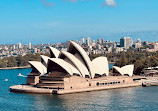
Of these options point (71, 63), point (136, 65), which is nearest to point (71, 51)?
point (71, 63)

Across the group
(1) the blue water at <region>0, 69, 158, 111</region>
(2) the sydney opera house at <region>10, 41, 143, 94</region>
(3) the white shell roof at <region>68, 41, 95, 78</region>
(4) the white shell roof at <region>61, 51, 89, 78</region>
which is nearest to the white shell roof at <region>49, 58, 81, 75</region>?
(2) the sydney opera house at <region>10, 41, 143, 94</region>

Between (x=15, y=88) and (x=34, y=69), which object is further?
(x=34, y=69)

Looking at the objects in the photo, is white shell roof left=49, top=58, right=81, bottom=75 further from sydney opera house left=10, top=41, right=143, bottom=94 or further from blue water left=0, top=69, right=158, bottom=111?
blue water left=0, top=69, right=158, bottom=111

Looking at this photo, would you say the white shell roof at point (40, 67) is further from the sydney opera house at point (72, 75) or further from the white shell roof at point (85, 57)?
the white shell roof at point (85, 57)

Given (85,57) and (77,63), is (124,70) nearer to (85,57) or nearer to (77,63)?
(85,57)

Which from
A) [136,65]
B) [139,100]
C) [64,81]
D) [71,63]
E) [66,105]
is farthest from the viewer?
[136,65]

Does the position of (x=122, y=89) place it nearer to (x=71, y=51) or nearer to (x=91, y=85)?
(x=91, y=85)

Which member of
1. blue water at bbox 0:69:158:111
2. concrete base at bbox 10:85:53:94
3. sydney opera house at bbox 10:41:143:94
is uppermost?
sydney opera house at bbox 10:41:143:94
